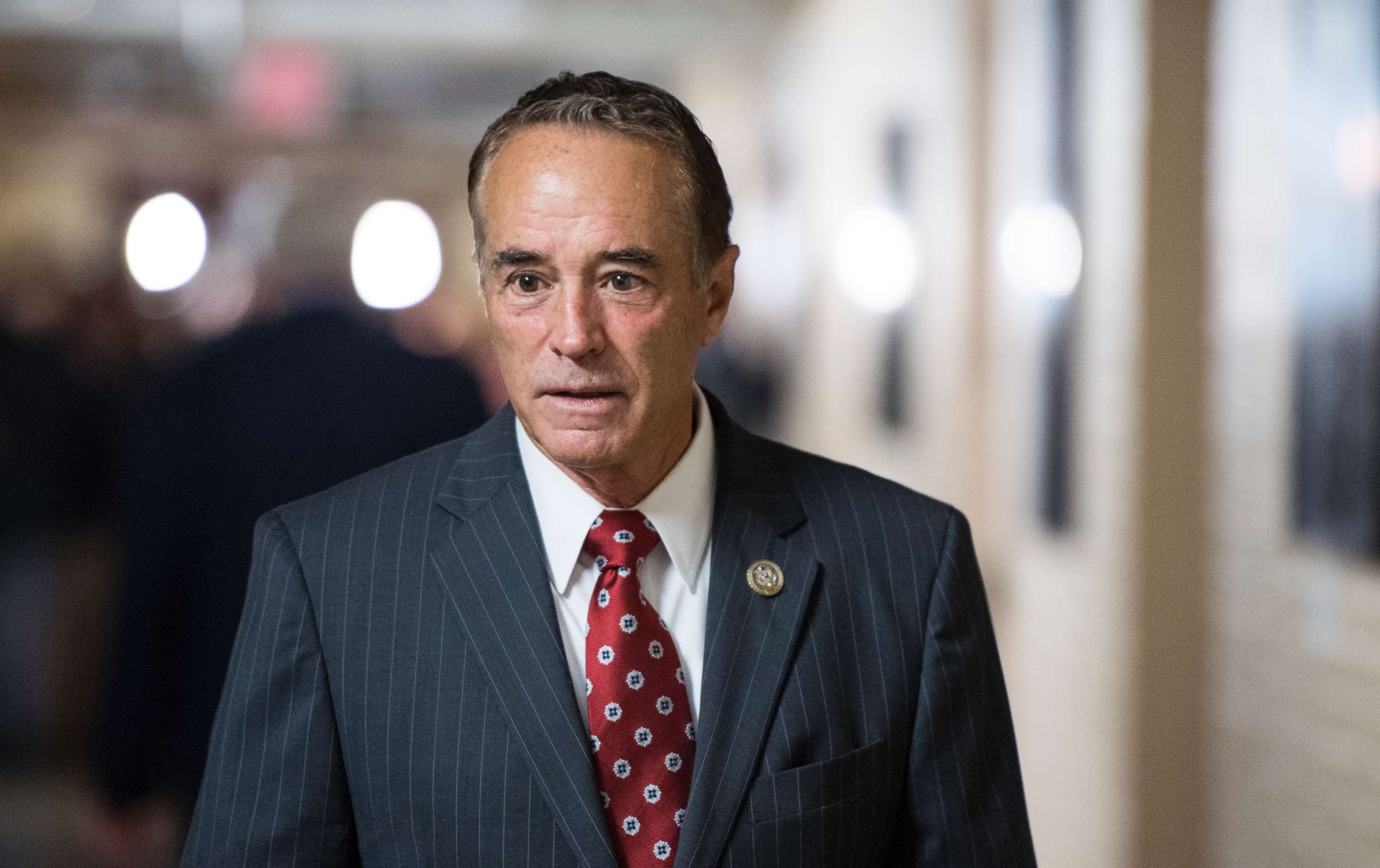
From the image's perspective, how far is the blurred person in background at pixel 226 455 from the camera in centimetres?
253

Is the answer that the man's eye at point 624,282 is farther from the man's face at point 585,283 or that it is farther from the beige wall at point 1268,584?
the beige wall at point 1268,584

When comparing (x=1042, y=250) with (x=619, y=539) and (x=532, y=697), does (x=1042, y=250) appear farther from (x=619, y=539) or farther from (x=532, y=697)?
(x=532, y=697)

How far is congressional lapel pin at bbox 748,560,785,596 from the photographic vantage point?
151 centimetres

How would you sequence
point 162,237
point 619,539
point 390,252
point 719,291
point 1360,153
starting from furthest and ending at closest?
point 162,237 → point 390,252 → point 1360,153 → point 719,291 → point 619,539

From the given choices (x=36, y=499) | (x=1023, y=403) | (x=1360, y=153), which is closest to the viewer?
(x=1360, y=153)

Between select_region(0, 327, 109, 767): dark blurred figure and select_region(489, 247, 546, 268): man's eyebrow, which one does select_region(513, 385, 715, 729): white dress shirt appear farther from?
select_region(0, 327, 109, 767): dark blurred figure

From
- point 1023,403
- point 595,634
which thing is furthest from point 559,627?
point 1023,403

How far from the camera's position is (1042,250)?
4031mm

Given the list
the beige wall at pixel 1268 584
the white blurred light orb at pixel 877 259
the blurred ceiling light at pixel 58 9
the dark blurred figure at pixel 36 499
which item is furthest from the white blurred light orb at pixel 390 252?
the blurred ceiling light at pixel 58 9

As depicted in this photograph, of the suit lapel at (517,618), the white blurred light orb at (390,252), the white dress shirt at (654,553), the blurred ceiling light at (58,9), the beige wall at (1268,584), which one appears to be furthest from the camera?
the blurred ceiling light at (58,9)

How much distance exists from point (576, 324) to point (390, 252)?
1.64 metres

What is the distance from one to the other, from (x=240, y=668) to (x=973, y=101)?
3.83 m

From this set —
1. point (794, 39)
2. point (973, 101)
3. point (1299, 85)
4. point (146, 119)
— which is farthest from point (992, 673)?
point (146, 119)

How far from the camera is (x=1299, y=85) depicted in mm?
2609
